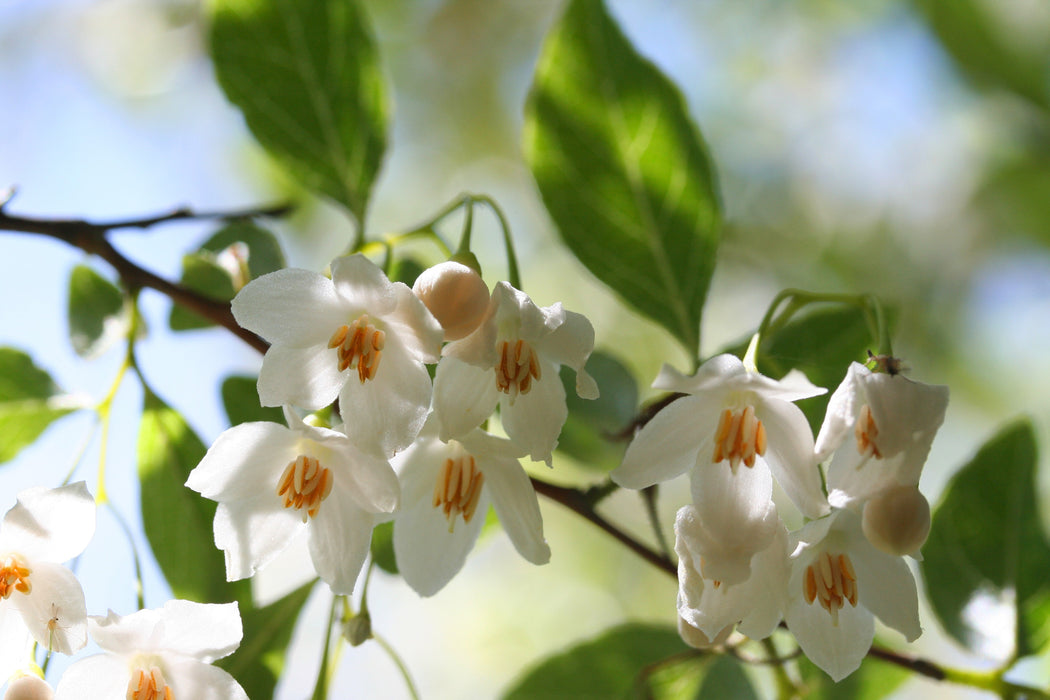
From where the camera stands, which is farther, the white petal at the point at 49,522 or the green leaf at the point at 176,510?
the green leaf at the point at 176,510

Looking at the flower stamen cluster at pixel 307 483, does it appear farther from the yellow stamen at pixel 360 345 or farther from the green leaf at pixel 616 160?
the green leaf at pixel 616 160

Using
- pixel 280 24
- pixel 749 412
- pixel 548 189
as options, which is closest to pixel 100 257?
pixel 280 24

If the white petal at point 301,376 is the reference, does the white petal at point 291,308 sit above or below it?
above

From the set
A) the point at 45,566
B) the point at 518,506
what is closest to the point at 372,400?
the point at 518,506

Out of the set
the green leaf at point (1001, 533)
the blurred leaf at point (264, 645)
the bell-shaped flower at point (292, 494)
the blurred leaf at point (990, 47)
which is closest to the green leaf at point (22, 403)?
the blurred leaf at point (264, 645)

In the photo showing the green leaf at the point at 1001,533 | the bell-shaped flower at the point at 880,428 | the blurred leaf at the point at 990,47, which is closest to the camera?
the bell-shaped flower at the point at 880,428

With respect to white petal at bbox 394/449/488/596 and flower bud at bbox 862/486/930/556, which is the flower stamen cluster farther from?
flower bud at bbox 862/486/930/556
